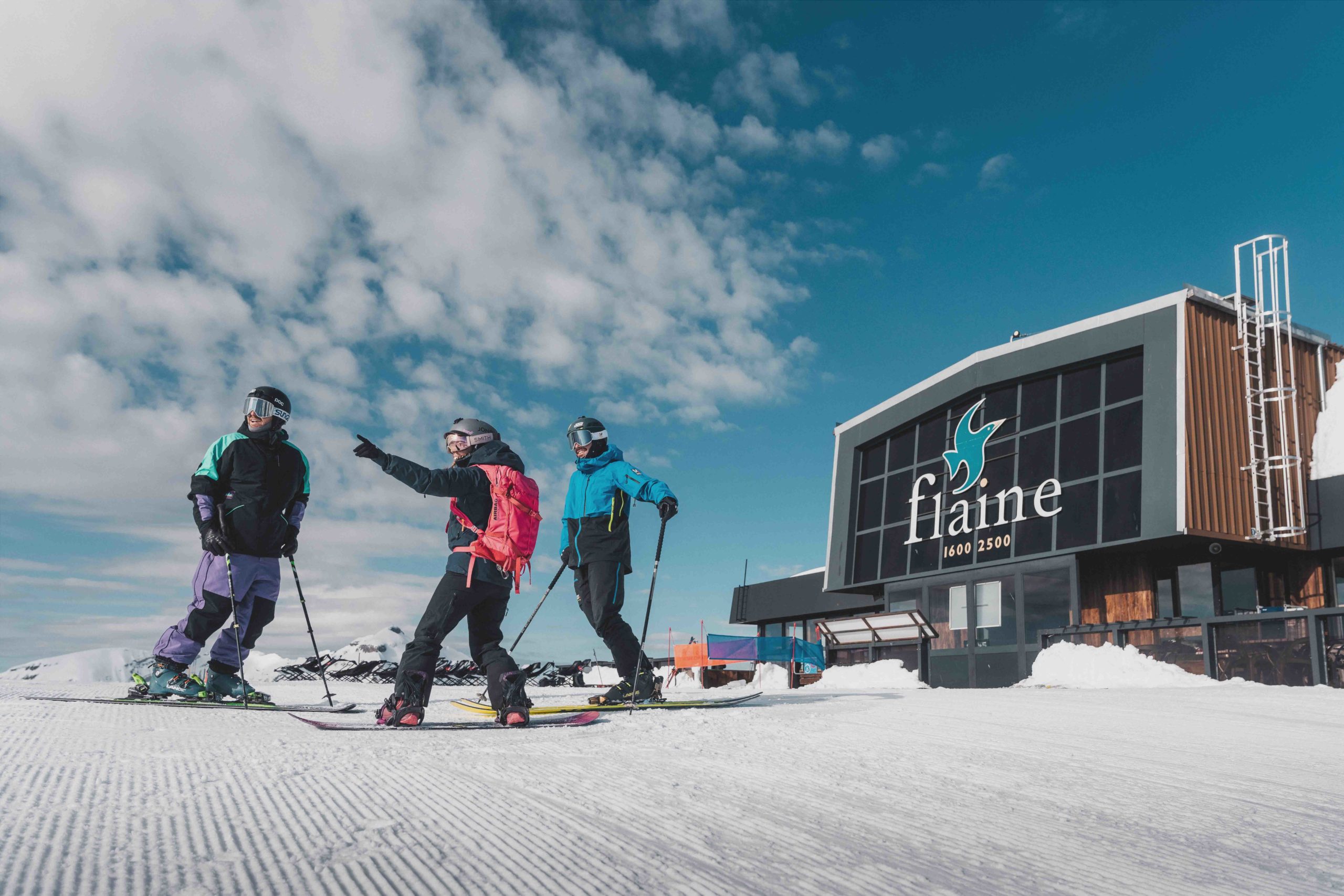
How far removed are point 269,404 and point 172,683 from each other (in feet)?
6.49

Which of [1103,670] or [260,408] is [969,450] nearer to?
[1103,670]

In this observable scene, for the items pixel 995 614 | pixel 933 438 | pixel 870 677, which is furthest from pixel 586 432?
pixel 933 438

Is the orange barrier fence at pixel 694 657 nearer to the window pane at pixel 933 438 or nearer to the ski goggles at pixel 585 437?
the window pane at pixel 933 438

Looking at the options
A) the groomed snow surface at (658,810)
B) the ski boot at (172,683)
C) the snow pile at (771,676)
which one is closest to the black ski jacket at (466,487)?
the groomed snow surface at (658,810)

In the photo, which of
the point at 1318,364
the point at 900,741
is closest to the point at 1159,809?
the point at 900,741

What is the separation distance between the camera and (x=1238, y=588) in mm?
15320

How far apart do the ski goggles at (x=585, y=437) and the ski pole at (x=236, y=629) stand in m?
2.41

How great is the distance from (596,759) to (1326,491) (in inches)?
654

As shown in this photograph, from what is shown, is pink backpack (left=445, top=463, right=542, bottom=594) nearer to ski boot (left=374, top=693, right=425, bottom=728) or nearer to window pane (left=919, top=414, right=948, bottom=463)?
ski boot (left=374, top=693, right=425, bottom=728)

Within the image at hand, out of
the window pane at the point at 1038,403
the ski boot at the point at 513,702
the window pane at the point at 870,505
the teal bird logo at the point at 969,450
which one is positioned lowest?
the ski boot at the point at 513,702

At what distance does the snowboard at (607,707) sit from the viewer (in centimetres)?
484

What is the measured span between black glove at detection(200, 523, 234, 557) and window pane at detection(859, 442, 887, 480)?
1723 centimetres

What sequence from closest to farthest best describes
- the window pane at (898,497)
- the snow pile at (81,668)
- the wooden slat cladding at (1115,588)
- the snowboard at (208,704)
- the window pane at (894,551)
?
the snowboard at (208,704) → the snow pile at (81,668) → the wooden slat cladding at (1115,588) → the window pane at (894,551) → the window pane at (898,497)

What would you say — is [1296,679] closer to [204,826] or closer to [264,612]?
[264,612]
